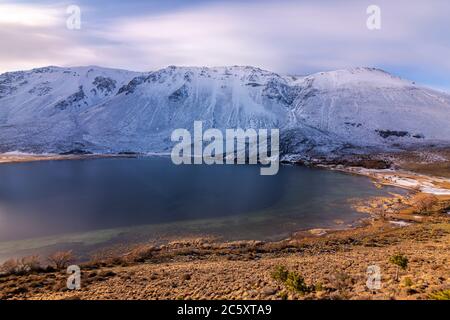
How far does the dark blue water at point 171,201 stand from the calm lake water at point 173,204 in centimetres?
13

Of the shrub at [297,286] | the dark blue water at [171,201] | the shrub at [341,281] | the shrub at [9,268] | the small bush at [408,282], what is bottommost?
the dark blue water at [171,201]

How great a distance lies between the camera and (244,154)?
15312 centimetres

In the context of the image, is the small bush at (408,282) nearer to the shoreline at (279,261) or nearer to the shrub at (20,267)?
the shoreline at (279,261)

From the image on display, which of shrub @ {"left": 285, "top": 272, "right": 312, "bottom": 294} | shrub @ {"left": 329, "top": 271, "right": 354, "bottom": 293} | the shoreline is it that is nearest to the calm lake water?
the shoreline

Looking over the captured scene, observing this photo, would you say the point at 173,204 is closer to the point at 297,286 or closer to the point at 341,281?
the point at 341,281

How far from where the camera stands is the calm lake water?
44.2m

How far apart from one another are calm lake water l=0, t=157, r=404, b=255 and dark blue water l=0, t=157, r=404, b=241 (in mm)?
126

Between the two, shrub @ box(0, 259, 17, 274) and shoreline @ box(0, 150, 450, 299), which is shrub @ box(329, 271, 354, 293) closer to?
shoreline @ box(0, 150, 450, 299)

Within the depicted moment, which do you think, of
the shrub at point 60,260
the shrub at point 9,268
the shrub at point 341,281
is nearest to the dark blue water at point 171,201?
the shrub at point 60,260

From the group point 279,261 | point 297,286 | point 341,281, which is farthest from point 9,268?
point 341,281

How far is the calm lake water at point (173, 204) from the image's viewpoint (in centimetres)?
4425

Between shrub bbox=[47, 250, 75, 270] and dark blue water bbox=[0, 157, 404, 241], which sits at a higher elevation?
shrub bbox=[47, 250, 75, 270]
